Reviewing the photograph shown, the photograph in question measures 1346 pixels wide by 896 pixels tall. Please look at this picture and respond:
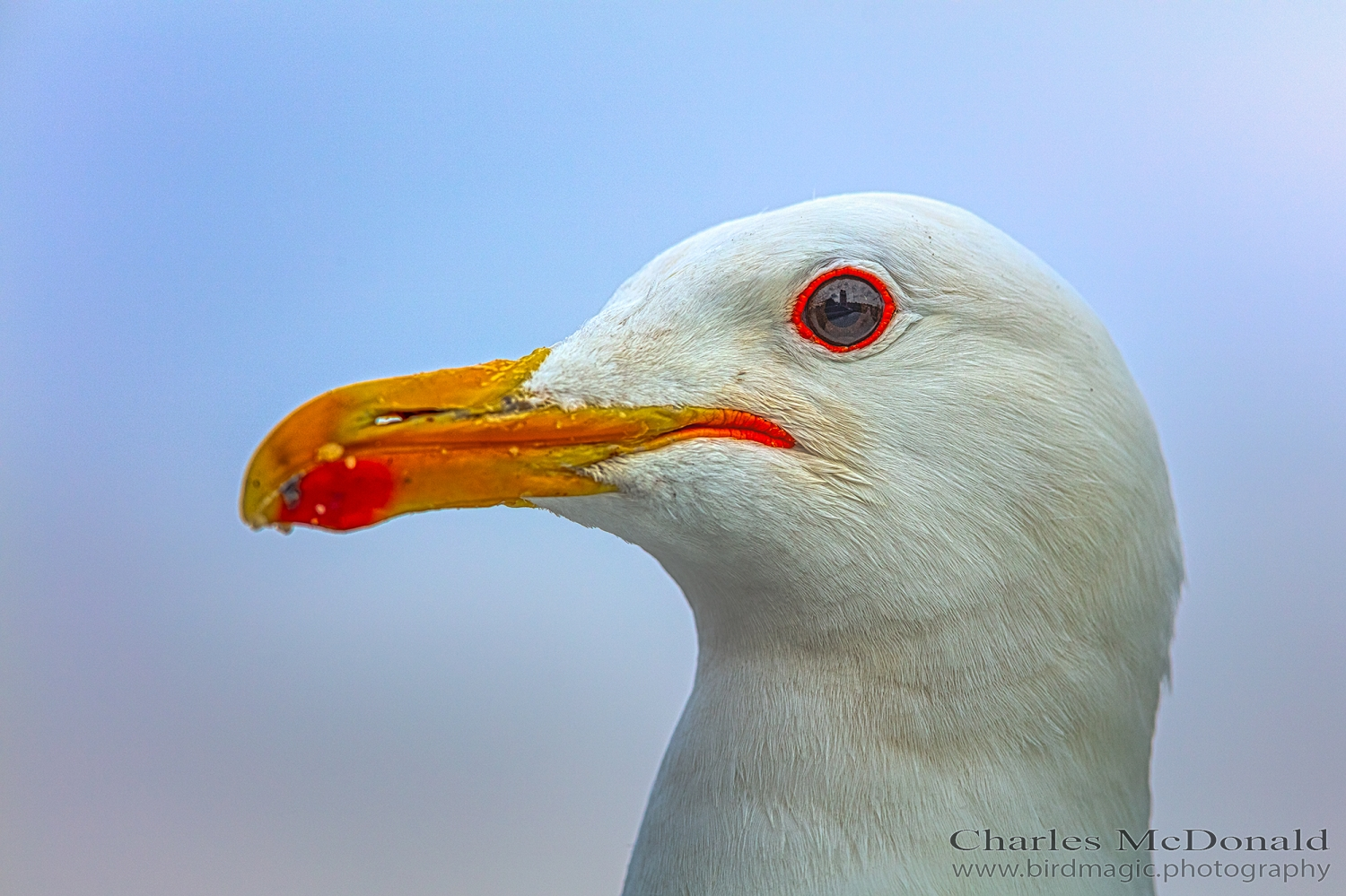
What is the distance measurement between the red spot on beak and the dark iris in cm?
66

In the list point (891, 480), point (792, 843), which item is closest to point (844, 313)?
point (891, 480)

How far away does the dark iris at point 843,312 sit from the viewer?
1.54m

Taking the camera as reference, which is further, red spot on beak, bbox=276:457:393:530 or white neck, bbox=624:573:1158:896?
white neck, bbox=624:573:1158:896

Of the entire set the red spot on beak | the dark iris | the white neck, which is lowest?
the white neck

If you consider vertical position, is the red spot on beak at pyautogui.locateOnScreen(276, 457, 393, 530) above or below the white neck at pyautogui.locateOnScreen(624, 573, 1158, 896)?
above

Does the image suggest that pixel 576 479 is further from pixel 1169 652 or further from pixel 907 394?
pixel 1169 652

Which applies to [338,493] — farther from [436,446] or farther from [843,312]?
[843,312]

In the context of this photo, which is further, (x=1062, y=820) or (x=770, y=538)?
(x=1062, y=820)

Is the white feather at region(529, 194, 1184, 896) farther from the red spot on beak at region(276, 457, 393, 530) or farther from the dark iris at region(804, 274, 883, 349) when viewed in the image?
the red spot on beak at region(276, 457, 393, 530)

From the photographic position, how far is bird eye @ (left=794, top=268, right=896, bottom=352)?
5.04 feet

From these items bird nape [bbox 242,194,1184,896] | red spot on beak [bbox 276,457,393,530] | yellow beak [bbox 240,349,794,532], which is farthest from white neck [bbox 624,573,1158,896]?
red spot on beak [bbox 276,457,393,530]

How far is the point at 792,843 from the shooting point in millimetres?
1584

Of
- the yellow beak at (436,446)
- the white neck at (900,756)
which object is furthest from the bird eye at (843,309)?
the white neck at (900,756)

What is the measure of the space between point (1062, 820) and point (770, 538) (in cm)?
67
